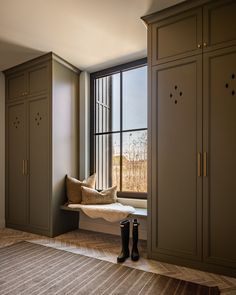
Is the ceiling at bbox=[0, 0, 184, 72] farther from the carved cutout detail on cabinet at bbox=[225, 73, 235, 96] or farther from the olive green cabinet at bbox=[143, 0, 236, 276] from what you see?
the carved cutout detail on cabinet at bbox=[225, 73, 235, 96]

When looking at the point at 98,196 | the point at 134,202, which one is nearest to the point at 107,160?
the point at 98,196

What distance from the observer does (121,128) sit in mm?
4027

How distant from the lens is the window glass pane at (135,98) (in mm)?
3850

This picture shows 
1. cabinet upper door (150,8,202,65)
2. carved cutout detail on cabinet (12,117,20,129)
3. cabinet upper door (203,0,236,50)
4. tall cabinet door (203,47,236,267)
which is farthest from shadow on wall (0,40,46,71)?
tall cabinet door (203,47,236,267)

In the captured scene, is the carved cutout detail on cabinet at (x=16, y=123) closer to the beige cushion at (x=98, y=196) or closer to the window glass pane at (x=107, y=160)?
the window glass pane at (x=107, y=160)

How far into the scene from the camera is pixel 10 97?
4312 millimetres

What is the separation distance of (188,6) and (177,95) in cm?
92

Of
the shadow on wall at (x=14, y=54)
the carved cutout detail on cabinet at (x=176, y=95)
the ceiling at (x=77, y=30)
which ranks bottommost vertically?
the carved cutout detail on cabinet at (x=176, y=95)

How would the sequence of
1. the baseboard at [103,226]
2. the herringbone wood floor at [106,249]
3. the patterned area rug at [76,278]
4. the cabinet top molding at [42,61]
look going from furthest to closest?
1. the cabinet top molding at [42,61]
2. the baseboard at [103,226]
3. the herringbone wood floor at [106,249]
4. the patterned area rug at [76,278]

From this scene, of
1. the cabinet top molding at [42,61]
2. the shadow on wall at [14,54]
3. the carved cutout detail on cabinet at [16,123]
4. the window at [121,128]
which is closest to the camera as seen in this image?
the shadow on wall at [14,54]

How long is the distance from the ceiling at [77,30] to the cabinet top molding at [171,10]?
7 centimetres

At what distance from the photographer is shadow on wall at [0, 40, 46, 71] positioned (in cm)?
344

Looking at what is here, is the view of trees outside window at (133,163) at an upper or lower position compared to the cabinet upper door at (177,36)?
lower

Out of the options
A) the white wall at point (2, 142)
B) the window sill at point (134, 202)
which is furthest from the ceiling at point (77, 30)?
the window sill at point (134, 202)
